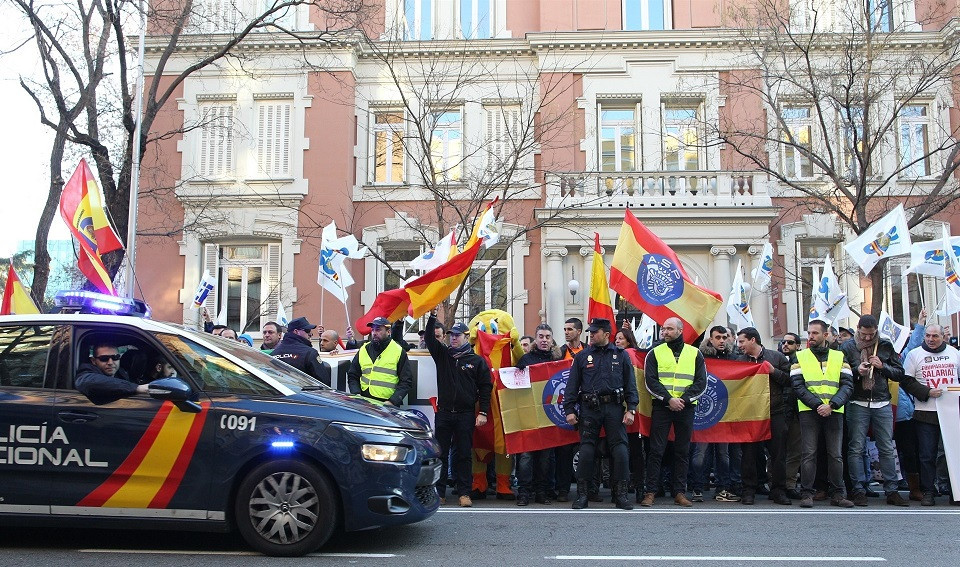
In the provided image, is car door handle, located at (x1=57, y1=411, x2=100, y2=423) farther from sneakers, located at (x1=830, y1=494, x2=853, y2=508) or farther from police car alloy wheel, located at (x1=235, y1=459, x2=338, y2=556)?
sneakers, located at (x1=830, y1=494, x2=853, y2=508)

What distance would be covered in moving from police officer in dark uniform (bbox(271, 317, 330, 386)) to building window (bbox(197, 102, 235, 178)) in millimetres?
13037

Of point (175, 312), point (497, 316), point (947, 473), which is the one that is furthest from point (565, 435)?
point (175, 312)

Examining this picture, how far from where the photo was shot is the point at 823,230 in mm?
20672

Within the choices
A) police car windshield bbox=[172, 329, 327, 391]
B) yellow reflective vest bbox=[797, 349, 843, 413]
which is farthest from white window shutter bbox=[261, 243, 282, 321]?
yellow reflective vest bbox=[797, 349, 843, 413]

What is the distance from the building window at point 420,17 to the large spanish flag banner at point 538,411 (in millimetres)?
14369

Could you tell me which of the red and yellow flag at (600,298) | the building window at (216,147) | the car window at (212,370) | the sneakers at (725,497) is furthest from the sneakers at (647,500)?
the building window at (216,147)

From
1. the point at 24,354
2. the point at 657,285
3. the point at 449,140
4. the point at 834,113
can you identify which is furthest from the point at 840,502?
the point at 449,140

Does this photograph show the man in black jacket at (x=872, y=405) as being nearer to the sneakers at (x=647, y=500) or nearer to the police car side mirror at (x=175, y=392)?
the sneakers at (x=647, y=500)

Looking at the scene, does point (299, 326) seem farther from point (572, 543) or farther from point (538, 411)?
point (572, 543)

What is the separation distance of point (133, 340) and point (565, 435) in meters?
4.82

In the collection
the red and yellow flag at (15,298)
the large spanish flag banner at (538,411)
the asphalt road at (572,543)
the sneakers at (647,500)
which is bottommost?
the sneakers at (647,500)

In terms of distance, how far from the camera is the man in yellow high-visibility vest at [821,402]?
29.9 ft

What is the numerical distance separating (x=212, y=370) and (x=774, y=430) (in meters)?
6.28

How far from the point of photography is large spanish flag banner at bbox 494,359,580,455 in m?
9.40
